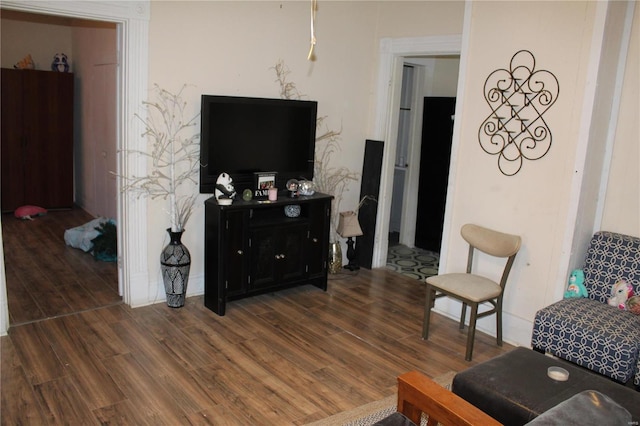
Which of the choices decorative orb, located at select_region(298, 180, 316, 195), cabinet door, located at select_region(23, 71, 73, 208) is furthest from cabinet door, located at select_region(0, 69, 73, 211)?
decorative orb, located at select_region(298, 180, 316, 195)

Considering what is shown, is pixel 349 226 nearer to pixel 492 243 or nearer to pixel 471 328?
pixel 492 243

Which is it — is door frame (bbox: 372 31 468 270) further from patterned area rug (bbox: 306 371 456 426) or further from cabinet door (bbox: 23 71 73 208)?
cabinet door (bbox: 23 71 73 208)

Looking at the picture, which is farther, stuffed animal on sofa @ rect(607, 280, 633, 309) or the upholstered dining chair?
the upholstered dining chair

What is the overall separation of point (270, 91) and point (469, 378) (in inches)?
121

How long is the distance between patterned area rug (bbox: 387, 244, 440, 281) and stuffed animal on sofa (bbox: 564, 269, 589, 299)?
6.08 ft

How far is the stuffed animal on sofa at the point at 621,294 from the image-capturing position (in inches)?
136

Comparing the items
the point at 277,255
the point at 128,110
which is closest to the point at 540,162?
the point at 277,255

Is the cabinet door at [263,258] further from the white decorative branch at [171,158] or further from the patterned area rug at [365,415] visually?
the patterned area rug at [365,415]

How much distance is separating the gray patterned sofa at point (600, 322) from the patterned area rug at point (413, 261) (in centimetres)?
199

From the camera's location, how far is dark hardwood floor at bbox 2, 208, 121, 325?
4.14 meters

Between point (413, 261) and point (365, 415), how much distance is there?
10.3 feet

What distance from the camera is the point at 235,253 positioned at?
4207 millimetres

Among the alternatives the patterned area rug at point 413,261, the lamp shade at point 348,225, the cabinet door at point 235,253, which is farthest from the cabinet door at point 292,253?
the patterned area rug at point 413,261

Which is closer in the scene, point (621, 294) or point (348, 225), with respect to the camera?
point (621, 294)
